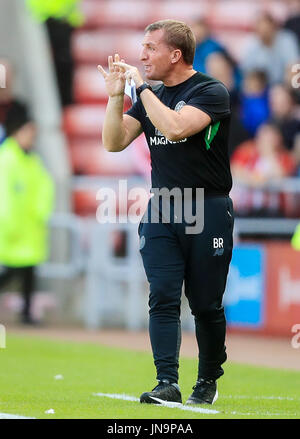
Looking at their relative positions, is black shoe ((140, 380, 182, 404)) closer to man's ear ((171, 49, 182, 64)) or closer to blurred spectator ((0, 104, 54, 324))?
man's ear ((171, 49, 182, 64))

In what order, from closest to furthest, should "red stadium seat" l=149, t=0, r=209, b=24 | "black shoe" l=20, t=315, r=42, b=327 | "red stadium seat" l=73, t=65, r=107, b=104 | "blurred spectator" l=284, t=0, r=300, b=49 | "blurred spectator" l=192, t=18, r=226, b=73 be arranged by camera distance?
"black shoe" l=20, t=315, r=42, b=327
"blurred spectator" l=192, t=18, r=226, b=73
"blurred spectator" l=284, t=0, r=300, b=49
"red stadium seat" l=149, t=0, r=209, b=24
"red stadium seat" l=73, t=65, r=107, b=104

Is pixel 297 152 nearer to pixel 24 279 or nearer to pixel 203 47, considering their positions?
pixel 203 47

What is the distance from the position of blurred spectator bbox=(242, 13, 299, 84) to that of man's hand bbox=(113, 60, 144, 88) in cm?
891

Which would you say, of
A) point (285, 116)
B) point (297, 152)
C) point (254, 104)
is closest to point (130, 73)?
point (297, 152)

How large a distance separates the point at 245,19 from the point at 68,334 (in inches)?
251

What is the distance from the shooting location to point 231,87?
51.6 ft

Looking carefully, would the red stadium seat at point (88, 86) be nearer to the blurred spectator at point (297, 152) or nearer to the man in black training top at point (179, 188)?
the blurred spectator at point (297, 152)

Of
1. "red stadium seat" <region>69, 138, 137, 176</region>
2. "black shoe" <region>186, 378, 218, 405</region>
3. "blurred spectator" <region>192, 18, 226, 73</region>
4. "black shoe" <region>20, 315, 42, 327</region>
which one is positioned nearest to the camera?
"black shoe" <region>186, 378, 218, 405</region>

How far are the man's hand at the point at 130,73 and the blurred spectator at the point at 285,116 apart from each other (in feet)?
26.5

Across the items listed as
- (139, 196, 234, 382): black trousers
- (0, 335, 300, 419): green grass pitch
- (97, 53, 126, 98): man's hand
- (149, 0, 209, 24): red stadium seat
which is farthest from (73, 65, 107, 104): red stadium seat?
(139, 196, 234, 382): black trousers

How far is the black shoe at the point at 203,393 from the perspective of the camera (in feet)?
23.9

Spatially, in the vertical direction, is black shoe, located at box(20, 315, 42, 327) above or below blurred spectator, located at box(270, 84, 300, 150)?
below

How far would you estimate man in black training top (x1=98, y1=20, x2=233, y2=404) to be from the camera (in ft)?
23.2

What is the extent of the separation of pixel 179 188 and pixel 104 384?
83.9 inches
